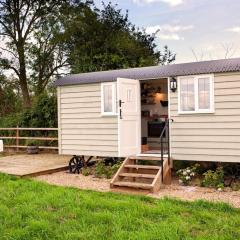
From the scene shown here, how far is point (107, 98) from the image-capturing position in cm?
925

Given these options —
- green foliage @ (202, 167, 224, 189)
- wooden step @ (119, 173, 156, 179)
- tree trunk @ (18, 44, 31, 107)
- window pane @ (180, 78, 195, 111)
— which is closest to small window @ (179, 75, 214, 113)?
window pane @ (180, 78, 195, 111)

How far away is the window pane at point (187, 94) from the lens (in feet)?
26.8

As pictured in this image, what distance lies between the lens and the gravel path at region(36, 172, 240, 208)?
670cm

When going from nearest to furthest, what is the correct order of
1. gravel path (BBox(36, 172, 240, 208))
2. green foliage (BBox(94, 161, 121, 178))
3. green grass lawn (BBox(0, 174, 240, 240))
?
green grass lawn (BBox(0, 174, 240, 240)) < gravel path (BBox(36, 172, 240, 208)) < green foliage (BBox(94, 161, 121, 178))

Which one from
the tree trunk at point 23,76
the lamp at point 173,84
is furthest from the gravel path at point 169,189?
the tree trunk at point 23,76

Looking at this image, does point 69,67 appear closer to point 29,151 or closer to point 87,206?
point 29,151

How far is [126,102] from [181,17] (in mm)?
11502

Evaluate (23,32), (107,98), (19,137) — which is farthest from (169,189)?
(23,32)

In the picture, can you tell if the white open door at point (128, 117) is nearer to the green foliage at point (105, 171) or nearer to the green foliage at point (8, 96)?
the green foliage at point (105, 171)

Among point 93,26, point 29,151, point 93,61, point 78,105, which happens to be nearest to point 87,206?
point 78,105

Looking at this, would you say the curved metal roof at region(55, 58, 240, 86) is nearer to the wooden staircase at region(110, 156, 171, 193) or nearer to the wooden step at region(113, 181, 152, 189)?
the wooden staircase at region(110, 156, 171, 193)

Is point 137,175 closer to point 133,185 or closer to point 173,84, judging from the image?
point 133,185

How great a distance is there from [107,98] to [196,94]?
7.27ft

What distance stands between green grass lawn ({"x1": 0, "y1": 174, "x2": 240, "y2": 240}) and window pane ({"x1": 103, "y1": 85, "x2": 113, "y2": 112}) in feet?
9.00
